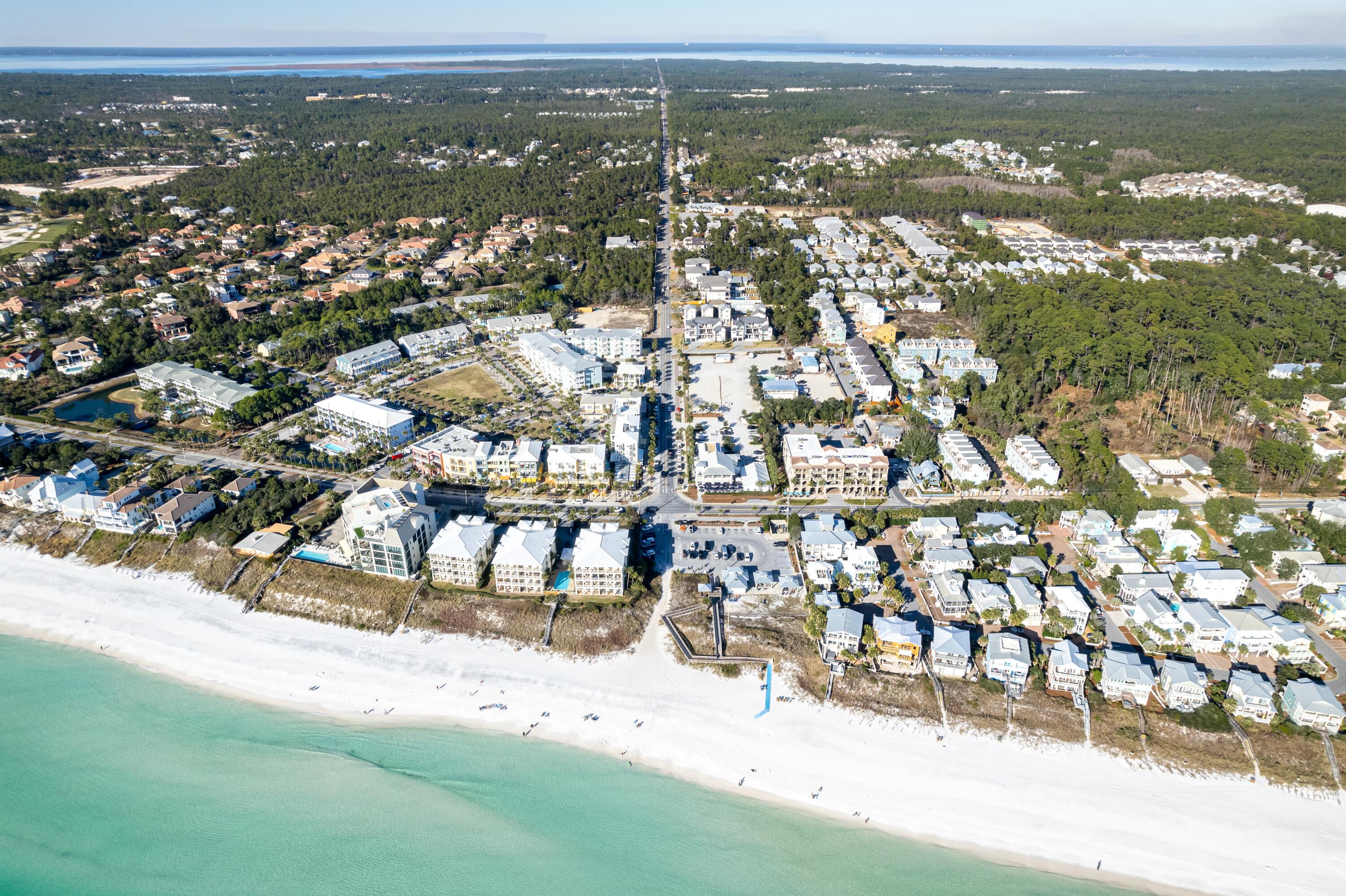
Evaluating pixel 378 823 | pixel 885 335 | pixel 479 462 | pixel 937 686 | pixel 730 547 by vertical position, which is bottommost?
pixel 378 823

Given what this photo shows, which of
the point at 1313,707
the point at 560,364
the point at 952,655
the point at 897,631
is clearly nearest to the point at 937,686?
the point at 952,655

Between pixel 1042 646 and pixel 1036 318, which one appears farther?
pixel 1036 318

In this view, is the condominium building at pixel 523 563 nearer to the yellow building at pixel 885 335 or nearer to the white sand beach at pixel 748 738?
the white sand beach at pixel 748 738

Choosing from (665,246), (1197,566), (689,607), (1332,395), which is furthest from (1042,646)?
(665,246)

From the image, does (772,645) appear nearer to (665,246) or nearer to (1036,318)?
(1036,318)

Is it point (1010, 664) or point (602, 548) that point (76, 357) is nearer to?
point (602, 548)
